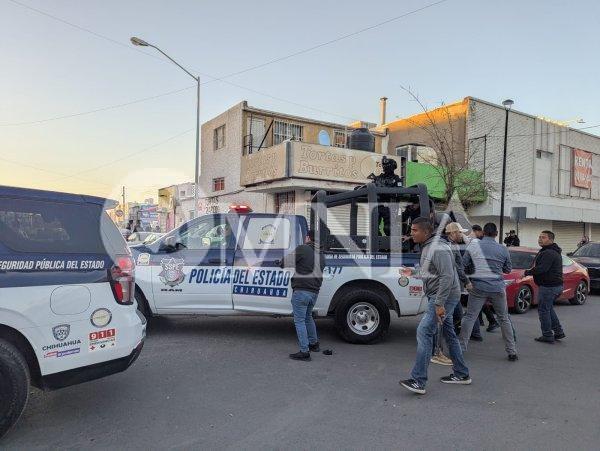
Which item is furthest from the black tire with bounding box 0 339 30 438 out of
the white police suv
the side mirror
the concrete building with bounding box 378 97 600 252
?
the concrete building with bounding box 378 97 600 252

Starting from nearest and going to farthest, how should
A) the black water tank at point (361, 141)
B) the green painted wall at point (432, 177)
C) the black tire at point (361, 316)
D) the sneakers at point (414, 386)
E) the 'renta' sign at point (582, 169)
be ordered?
the sneakers at point (414, 386)
the black tire at point (361, 316)
the black water tank at point (361, 141)
the green painted wall at point (432, 177)
the 'renta' sign at point (582, 169)

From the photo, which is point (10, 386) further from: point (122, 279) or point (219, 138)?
point (219, 138)

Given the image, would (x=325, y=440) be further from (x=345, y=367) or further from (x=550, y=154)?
(x=550, y=154)

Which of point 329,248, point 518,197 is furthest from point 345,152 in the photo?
point 329,248

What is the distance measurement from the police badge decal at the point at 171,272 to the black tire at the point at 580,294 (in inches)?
375

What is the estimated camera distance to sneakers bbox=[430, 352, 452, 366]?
19.0 feet

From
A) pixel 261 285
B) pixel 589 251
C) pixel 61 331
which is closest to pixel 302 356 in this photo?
pixel 261 285

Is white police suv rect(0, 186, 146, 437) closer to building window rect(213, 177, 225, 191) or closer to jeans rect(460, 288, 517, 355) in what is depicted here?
jeans rect(460, 288, 517, 355)

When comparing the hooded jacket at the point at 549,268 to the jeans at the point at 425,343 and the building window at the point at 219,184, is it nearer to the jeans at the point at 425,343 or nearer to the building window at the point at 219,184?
the jeans at the point at 425,343

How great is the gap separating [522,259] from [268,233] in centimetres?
653

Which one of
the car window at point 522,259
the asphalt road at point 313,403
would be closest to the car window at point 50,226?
the asphalt road at point 313,403

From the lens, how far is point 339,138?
24.4 meters

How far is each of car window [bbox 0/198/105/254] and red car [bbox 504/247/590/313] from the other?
7705 millimetres

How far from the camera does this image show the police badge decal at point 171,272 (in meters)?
6.63
